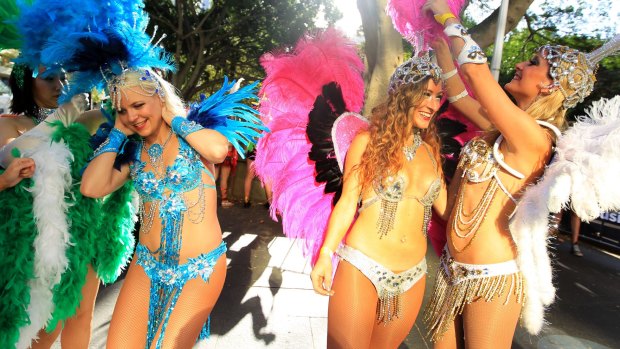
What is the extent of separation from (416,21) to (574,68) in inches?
34.5

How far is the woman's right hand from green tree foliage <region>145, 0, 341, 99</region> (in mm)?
10333

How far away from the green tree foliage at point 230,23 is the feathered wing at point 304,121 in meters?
9.53

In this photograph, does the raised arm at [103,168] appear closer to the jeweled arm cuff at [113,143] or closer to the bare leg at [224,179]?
the jeweled arm cuff at [113,143]

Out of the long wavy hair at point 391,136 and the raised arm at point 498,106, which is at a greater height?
the raised arm at point 498,106

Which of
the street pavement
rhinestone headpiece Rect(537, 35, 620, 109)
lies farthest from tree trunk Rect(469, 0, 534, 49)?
rhinestone headpiece Rect(537, 35, 620, 109)

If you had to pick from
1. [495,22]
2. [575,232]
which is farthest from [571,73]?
[575,232]

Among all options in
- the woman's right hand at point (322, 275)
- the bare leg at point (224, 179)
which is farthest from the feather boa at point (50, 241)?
the bare leg at point (224, 179)

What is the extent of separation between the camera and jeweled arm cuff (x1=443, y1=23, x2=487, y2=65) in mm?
1778

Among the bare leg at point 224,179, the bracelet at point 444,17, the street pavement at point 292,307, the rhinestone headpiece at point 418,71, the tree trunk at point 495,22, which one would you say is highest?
the tree trunk at point 495,22

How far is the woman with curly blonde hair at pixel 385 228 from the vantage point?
76.7 inches

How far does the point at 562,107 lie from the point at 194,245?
1922 millimetres

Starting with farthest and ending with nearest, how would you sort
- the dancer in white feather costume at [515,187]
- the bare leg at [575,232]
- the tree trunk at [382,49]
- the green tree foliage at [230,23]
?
the green tree foliage at [230,23], the bare leg at [575,232], the tree trunk at [382,49], the dancer in white feather costume at [515,187]

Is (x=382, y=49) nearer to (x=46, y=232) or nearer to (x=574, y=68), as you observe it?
(x=574, y=68)

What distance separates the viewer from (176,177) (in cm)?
201
